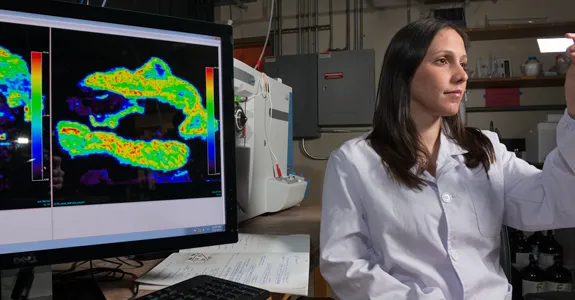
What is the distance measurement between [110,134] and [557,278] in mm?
2402

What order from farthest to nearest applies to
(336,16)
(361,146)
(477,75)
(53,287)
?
(336,16) → (477,75) → (361,146) → (53,287)

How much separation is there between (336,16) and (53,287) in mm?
3268

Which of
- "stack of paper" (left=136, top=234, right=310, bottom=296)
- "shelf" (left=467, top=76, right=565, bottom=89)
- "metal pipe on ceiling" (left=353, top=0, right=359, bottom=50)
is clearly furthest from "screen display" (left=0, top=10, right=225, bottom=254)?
"metal pipe on ceiling" (left=353, top=0, right=359, bottom=50)

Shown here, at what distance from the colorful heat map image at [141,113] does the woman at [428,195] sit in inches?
15.4

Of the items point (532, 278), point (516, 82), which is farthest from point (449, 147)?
point (516, 82)

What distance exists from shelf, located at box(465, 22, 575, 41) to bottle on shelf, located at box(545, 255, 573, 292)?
155 cm

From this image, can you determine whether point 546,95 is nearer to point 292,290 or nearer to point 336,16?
point 336,16

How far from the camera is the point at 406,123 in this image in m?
1.04

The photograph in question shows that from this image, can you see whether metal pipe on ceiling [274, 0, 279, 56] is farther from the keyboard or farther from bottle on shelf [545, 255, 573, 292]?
the keyboard

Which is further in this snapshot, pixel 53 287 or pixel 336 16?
pixel 336 16

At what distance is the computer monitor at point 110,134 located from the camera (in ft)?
1.89

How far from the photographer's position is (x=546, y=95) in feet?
10.2

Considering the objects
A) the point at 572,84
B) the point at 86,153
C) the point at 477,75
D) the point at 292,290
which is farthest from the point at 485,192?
the point at 477,75

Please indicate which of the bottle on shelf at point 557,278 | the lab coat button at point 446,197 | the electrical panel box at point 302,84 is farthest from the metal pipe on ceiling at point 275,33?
the lab coat button at point 446,197
